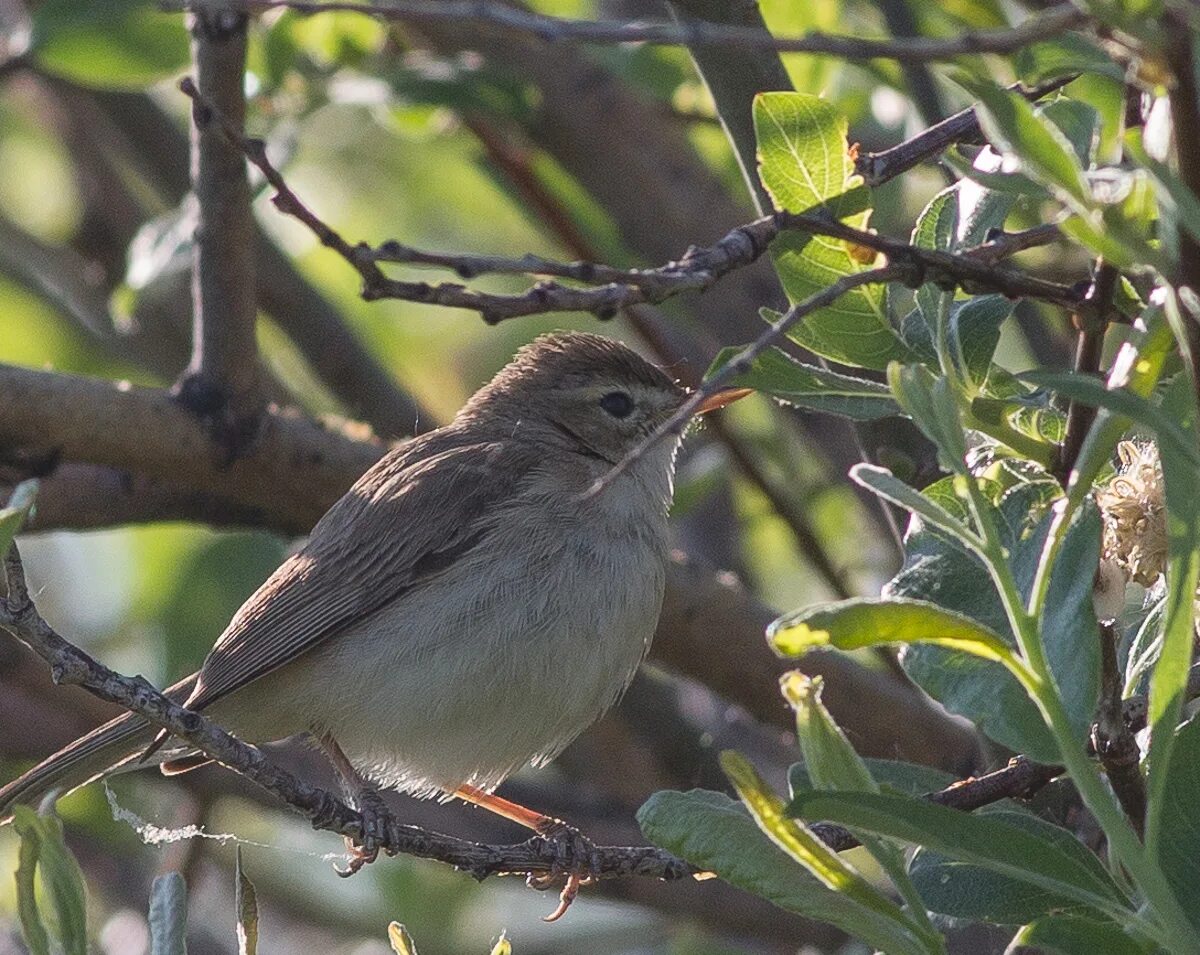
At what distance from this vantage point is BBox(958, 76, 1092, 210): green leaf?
4.36 ft

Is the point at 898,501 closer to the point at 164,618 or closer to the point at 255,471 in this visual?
the point at 255,471

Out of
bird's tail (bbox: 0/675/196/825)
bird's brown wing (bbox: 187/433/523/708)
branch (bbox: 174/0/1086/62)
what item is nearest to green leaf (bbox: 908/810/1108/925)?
branch (bbox: 174/0/1086/62)

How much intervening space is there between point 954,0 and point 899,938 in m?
0.89

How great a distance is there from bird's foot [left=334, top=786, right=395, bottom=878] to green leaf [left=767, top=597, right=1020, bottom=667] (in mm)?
1429

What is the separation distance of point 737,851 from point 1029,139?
2.53 ft

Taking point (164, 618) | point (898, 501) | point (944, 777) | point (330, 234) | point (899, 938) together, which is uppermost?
point (164, 618)

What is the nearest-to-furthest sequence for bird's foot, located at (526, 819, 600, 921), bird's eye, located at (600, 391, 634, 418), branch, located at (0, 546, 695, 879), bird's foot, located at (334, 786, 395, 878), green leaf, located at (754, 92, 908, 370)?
1. green leaf, located at (754, 92, 908, 370)
2. branch, located at (0, 546, 695, 879)
3. bird's foot, located at (334, 786, 395, 878)
4. bird's foot, located at (526, 819, 600, 921)
5. bird's eye, located at (600, 391, 634, 418)

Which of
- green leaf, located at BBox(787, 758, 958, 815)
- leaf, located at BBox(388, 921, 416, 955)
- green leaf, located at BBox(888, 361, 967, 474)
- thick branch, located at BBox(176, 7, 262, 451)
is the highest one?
thick branch, located at BBox(176, 7, 262, 451)

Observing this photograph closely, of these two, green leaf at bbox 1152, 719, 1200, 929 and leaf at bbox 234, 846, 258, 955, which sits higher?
leaf at bbox 234, 846, 258, 955

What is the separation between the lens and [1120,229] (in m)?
1.35

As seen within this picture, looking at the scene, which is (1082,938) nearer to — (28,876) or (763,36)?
(763,36)

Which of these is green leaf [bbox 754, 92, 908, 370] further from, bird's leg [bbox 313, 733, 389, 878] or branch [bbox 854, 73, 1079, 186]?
bird's leg [bbox 313, 733, 389, 878]

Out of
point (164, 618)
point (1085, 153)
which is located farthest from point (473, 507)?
point (1085, 153)

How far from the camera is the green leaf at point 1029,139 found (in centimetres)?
133
